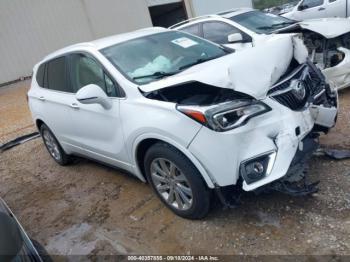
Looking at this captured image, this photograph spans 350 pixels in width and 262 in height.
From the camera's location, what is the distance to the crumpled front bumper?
299 centimetres

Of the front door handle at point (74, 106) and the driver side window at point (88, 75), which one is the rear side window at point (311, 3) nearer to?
the driver side window at point (88, 75)

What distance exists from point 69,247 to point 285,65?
2.59 meters

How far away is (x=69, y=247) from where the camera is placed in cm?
Result: 372

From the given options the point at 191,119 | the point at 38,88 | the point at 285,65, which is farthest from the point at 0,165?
the point at 285,65

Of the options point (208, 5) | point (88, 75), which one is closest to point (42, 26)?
point (208, 5)

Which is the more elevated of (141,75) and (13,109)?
(141,75)

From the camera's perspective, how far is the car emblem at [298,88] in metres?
3.36

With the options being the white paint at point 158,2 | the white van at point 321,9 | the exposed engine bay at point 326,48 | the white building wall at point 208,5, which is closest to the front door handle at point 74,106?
the exposed engine bay at point 326,48

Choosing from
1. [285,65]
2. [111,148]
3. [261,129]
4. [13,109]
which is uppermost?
[285,65]

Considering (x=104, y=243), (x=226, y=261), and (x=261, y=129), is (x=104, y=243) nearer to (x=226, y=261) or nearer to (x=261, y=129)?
(x=226, y=261)

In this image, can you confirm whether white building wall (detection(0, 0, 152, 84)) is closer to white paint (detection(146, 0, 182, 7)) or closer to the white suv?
white paint (detection(146, 0, 182, 7))

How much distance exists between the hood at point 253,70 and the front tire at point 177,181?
0.59 metres

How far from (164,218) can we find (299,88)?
5.60 feet

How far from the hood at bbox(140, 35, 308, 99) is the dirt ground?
1083mm
